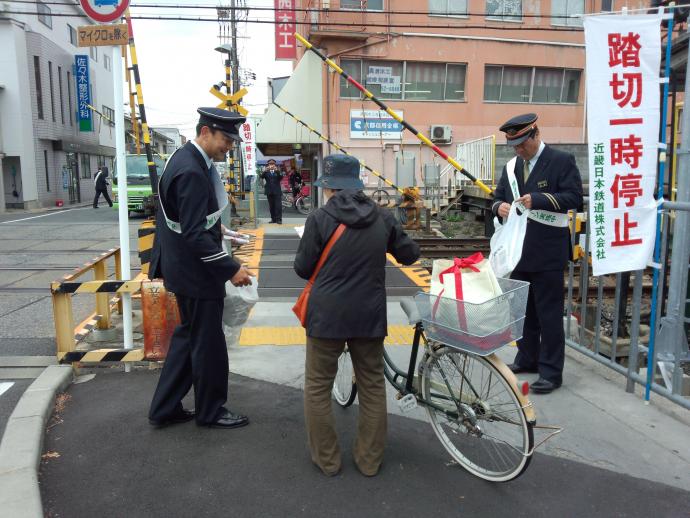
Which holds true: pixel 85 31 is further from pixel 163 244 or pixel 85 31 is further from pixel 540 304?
pixel 540 304

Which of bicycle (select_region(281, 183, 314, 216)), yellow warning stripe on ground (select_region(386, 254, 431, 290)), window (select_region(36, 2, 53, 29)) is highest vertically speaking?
window (select_region(36, 2, 53, 29))

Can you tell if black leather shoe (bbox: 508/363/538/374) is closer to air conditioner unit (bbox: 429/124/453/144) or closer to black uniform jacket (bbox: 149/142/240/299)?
black uniform jacket (bbox: 149/142/240/299)

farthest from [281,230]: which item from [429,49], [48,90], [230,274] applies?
[48,90]

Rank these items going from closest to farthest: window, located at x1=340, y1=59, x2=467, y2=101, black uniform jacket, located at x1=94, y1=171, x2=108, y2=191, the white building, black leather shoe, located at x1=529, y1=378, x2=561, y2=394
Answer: black leather shoe, located at x1=529, y1=378, x2=561, y2=394
window, located at x1=340, y1=59, x2=467, y2=101
black uniform jacket, located at x1=94, y1=171, x2=108, y2=191
the white building

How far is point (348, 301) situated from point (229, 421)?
1.33 m

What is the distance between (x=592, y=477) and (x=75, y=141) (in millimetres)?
32741

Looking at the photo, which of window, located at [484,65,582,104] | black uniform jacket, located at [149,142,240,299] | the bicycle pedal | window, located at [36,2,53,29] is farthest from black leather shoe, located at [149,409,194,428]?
window, located at [36,2,53,29]

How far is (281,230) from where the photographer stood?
577 inches

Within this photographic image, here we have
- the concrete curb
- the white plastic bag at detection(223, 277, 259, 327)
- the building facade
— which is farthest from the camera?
the building facade

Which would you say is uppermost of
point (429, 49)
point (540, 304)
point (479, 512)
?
point (429, 49)

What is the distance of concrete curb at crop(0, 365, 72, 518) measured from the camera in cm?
260

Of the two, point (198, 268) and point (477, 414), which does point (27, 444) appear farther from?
point (477, 414)

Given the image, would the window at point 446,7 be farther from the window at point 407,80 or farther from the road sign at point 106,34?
the road sign at point 106,34

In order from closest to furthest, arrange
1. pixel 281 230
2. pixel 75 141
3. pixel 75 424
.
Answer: pixel 75 424 < pixel 281 230 < pixel 75 141
